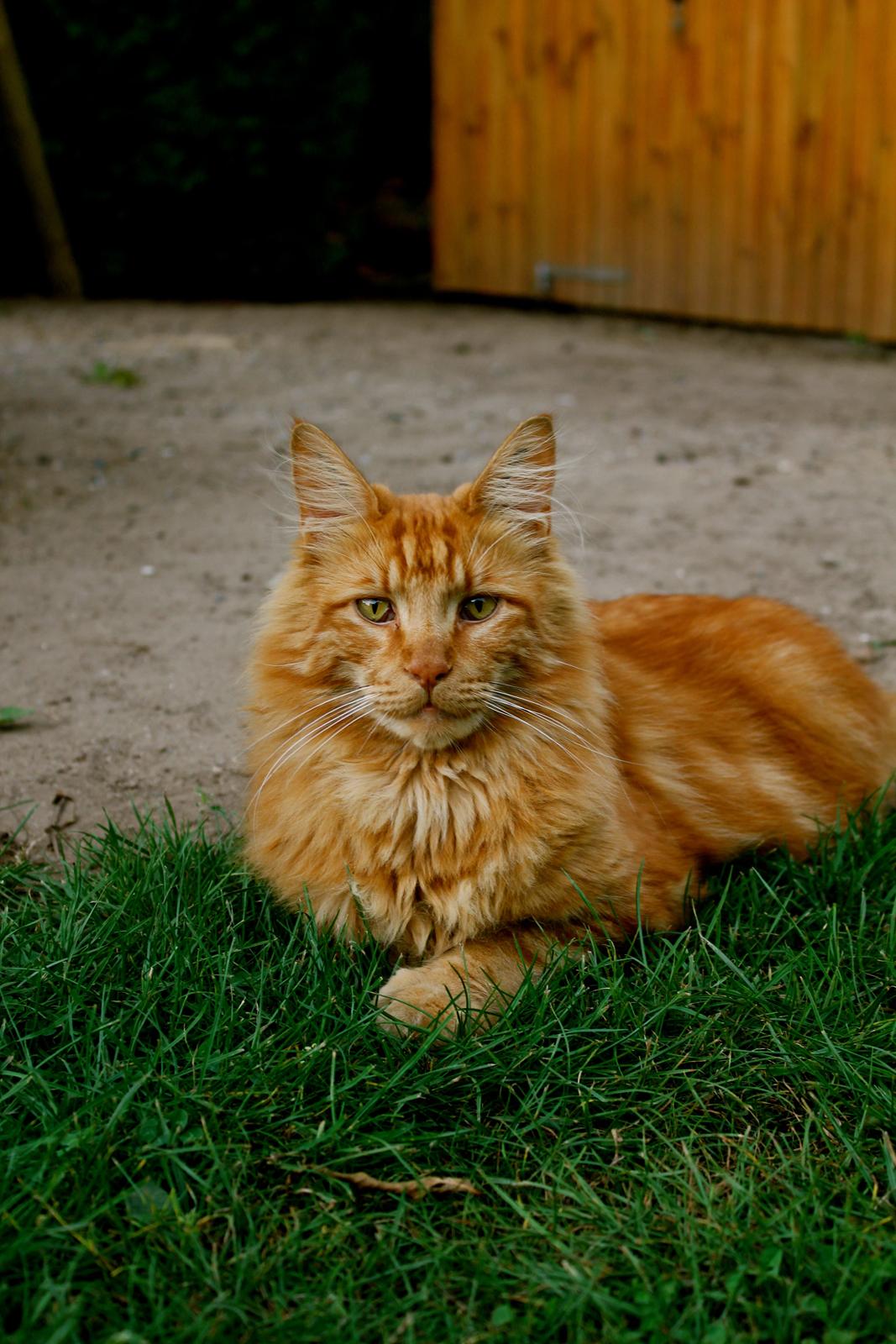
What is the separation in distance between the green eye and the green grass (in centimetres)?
64

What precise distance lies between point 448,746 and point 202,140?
22.9ft

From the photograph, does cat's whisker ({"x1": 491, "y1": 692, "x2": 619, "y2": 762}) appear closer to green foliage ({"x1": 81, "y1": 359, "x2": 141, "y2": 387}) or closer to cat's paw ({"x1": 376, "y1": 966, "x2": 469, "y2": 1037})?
cat's paw ({"x1": 376, "y1": 966, "x2": 469, "y2": 1037})

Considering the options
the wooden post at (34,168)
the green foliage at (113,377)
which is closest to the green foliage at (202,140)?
the wooden post at (34,168)

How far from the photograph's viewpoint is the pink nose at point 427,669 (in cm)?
226

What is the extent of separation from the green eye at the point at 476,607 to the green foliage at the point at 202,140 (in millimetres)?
6746

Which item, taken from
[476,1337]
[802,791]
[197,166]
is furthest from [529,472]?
[197,166]

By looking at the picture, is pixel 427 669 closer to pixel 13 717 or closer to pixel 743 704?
pixel 743 704

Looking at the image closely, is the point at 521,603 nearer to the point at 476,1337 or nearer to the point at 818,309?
the point at 476,1337

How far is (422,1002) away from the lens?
2246 mm

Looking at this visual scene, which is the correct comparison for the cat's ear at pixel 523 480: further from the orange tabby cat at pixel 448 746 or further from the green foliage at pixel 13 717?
the green foliage at pixel 13 717

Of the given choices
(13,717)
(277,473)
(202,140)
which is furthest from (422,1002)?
(202,140)

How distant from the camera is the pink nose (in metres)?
2.26

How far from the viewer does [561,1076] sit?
2.13 metres

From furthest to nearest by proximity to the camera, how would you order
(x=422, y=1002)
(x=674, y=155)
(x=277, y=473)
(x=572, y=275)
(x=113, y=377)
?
(x=572, y=275) < (x=674, y=155) < (x=113, y=377) < (x=277, y=473) < (x=422, y=1002)
